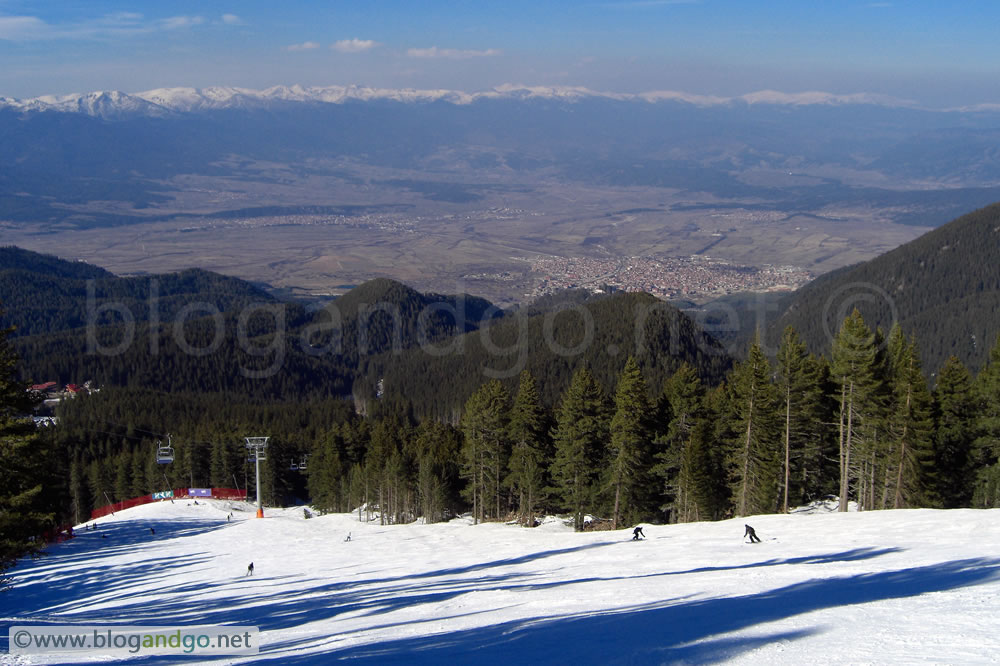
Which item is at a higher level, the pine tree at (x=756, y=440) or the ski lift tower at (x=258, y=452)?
the pine tree at (x=756, y=440)

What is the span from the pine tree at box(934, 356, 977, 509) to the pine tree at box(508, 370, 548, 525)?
807 inches

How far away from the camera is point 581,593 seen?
22.6 meters

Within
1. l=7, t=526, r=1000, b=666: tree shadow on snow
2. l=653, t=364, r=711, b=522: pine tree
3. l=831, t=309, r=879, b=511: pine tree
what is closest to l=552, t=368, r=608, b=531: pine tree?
l=653, t=364, r=711, b=522: pine tree

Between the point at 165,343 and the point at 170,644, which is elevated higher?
the point at 170,644

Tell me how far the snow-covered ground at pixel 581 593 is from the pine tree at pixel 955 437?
11.3 metres

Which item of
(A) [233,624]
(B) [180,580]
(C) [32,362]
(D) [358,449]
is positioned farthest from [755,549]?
(C) [32,362]

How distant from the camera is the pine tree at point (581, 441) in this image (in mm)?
45219

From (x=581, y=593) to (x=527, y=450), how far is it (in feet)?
87.3

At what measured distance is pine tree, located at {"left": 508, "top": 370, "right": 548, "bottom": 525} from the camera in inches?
1921

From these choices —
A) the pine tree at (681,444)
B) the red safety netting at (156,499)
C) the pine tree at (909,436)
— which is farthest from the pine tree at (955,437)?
the red safety netting at (156,499)

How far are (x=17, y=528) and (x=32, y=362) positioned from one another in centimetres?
14024

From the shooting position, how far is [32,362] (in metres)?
153

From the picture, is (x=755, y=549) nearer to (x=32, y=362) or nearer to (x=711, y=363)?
(x=711, y=363)

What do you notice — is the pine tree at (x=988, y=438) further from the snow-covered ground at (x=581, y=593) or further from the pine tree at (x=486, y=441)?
the pine tree at (x=486, y=441)
